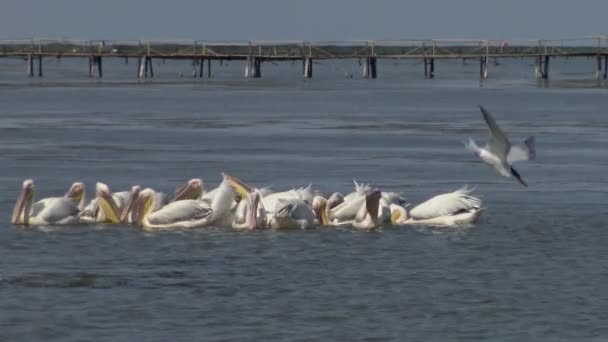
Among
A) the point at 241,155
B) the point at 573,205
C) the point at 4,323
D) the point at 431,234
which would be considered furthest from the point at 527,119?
the point at 4,323

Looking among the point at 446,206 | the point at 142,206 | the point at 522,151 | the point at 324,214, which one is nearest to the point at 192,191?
the point at 142,206

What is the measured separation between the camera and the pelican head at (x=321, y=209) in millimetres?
14953

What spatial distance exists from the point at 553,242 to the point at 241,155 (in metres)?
9.88

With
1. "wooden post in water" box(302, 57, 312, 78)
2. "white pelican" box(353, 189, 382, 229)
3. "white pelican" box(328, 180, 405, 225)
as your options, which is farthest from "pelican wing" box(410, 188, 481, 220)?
"wooden post in water" box(302, 57, 312, 78)

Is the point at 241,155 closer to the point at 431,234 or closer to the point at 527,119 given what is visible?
the point at 431,234

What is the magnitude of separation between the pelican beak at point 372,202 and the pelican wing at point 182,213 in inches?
58.0

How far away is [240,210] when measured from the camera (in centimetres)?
1481

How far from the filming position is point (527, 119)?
3516 centimetres

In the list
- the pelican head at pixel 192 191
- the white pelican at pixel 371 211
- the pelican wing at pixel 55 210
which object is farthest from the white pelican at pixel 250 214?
the pelican wing at pixel 55 210

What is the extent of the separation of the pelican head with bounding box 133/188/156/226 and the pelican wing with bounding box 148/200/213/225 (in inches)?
8.2

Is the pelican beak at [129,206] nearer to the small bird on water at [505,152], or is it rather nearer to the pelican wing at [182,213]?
the pelican wing at [182,213]

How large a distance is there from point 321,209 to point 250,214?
77 centimetres

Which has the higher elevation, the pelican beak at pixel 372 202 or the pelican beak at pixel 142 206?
the pelican beak at pixel 372 202

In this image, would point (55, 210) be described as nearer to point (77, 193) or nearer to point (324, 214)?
point (77, 193)
